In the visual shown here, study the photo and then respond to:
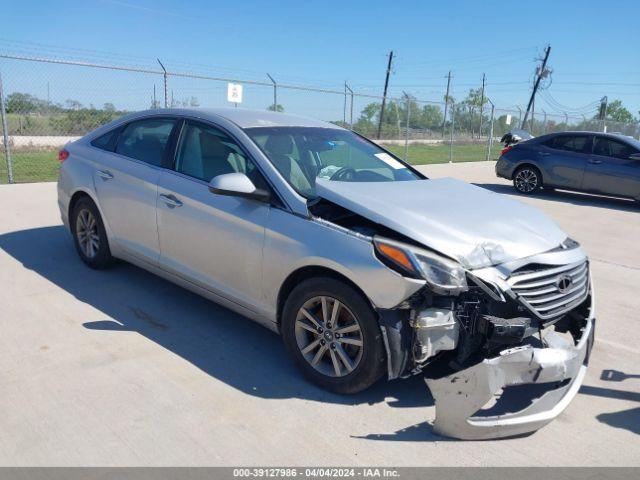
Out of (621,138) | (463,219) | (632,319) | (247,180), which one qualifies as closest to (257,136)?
(247,180)

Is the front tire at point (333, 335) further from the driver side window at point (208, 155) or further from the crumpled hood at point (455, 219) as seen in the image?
the driver side window at point (208, 155)

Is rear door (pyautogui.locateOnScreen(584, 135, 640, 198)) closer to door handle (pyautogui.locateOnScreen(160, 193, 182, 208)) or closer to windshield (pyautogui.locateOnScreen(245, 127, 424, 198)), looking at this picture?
windshield (pyautogui.locateOnScreen(245, 127, 424, 198))

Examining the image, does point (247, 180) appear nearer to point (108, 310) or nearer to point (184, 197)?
point (184, 197)

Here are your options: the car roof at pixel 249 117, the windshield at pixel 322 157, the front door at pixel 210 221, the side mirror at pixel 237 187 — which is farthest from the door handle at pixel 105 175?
the side mirror at pixel 237 187

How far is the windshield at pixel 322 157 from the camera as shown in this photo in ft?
12.5

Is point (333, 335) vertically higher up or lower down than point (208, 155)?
lower down

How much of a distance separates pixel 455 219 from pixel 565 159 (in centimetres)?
974

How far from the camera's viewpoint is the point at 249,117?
169 inches

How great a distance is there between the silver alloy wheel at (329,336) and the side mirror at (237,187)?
783mm

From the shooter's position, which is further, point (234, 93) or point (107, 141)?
point (234, 93)

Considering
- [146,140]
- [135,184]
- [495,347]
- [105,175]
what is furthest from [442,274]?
[105,175]

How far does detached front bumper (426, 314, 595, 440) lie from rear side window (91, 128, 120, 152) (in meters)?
3.74

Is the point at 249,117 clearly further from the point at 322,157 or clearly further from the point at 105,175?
the point at 105,175

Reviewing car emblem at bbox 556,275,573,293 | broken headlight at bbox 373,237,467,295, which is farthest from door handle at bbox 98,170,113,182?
car emblem at bbox 556,275,573,293
